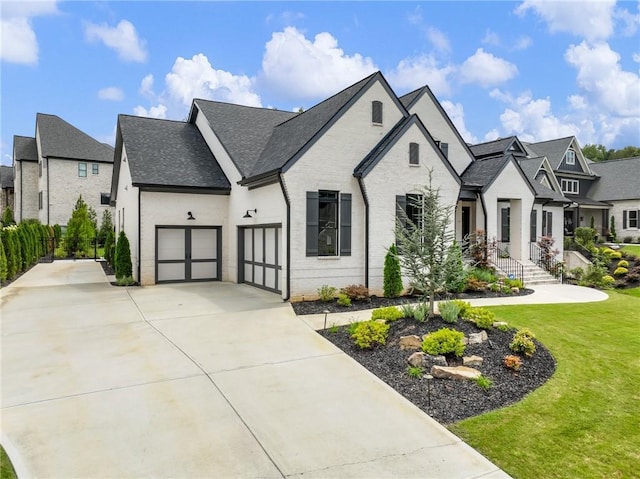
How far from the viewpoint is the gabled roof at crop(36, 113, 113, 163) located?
116 ft

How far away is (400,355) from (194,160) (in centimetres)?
1413

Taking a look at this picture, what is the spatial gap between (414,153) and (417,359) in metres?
8.87

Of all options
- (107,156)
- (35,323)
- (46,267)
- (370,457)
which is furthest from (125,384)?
(107,156)

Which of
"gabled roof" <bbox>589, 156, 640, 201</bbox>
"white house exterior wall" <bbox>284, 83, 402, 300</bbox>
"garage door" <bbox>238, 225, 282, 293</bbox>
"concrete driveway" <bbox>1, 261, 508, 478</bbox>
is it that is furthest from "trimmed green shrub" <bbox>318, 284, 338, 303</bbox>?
"gabled roof" <bbox>589, 156, 640, 201</bbox>

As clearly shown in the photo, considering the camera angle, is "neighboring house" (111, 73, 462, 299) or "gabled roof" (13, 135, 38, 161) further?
"gabled roof" (13, 135, 38, 161)

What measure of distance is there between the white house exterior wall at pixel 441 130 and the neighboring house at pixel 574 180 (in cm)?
1800

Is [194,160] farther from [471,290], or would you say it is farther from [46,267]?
[471,290]

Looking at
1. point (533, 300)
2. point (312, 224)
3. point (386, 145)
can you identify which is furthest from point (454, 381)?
point (386, 145)

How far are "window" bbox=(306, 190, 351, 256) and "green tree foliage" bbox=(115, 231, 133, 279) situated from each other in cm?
845

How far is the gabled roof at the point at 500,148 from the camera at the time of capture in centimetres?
2306

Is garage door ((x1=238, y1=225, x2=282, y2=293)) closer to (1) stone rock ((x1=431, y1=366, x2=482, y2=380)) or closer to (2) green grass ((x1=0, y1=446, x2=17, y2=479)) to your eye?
(1) stone rock ((x1=431, y1=366, x2=482, y2=380))

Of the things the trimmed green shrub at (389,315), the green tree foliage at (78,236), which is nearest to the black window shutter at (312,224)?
the trimmed green shrub at (389,315)

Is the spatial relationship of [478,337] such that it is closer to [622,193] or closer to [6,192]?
[622,193]

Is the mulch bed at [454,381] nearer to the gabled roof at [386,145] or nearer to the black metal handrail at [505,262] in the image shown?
the gabled roof at [386,145]
